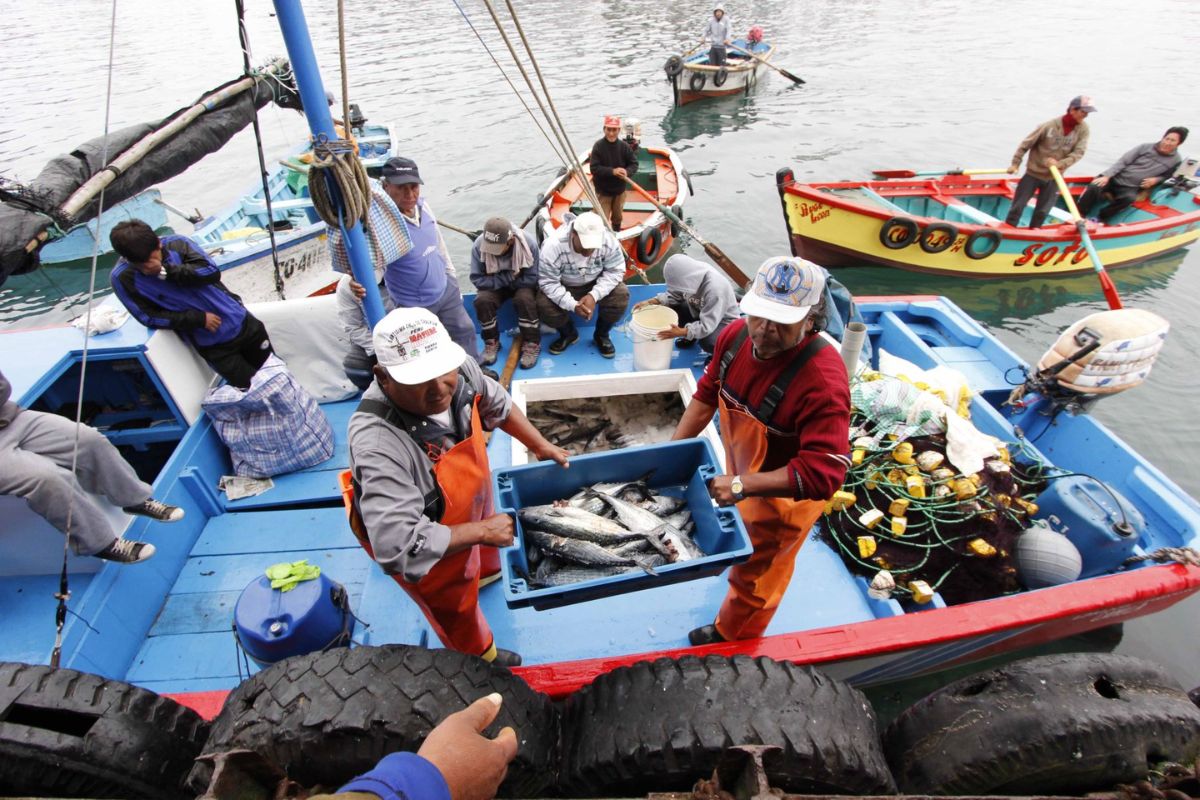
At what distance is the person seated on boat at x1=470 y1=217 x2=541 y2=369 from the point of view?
5.59m

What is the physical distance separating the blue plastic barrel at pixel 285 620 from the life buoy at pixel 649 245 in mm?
7013

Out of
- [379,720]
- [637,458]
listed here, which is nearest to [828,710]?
[637,458]

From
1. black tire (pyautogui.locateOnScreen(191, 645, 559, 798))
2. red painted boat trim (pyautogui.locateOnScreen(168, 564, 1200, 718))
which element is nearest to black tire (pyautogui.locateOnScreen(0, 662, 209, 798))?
black tire (pyautogui.locateOnScreen(191, 645, 559, 798))

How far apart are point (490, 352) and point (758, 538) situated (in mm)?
3630

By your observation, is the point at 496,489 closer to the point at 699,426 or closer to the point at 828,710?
the point at 699,426

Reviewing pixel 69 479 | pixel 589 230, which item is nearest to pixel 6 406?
pixel 69 479

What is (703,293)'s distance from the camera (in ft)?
16.8

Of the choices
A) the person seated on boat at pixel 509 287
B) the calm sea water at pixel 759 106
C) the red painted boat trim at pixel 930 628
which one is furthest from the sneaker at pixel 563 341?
the calm sea water at pixel 759 106

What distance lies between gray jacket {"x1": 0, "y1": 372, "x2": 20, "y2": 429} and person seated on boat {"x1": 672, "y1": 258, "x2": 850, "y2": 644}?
372cm

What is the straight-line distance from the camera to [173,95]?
2025 centimetres

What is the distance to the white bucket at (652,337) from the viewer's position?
16.3 feet

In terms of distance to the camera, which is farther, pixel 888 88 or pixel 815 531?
pixel 888 88

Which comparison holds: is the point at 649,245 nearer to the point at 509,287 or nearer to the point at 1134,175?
the point at 509,287

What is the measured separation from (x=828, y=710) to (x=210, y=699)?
9.54ft
